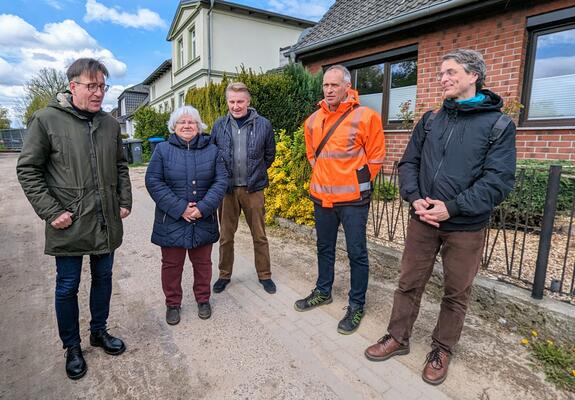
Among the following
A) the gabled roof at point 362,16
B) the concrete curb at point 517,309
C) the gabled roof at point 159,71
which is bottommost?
the concrete curb at point 517,309

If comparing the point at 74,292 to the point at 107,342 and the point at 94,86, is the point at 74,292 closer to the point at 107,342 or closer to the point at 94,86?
the point at 107,342

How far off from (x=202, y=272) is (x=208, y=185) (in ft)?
2.50

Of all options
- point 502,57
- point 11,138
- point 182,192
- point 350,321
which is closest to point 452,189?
point 350,321

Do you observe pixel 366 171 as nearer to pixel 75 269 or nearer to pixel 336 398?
pixel 336 398

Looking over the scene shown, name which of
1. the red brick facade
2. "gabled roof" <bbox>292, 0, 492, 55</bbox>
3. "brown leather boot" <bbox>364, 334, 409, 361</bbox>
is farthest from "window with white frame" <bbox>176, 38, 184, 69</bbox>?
"brown leather boot" <bbox>364, 334, 409, 361</bbox>

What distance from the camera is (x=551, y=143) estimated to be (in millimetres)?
4875

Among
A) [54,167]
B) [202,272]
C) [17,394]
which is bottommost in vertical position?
[17,394]

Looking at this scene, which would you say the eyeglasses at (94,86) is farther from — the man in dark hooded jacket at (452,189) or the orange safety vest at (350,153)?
the man in dark hooded jacket at (452,189)

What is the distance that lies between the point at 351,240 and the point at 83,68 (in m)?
2.17

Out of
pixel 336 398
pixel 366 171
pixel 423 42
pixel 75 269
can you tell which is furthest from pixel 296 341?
pixel 423 42

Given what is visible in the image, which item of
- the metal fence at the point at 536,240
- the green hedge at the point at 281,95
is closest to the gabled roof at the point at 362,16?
the green hedge at the point at 281,95

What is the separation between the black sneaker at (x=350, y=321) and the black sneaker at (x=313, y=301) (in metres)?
0.31

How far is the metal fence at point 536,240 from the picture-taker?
262cm

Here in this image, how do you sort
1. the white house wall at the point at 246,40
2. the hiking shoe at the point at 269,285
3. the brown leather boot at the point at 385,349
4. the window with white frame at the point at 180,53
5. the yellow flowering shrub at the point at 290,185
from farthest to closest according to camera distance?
the window with white frame at the point at 180,53, the white house wall at the point at 246,40, the yellow flowering shrub at the point at 290,185, the hiking shoe at the point at 269,285, the brown leather boot at the point at 385,349
